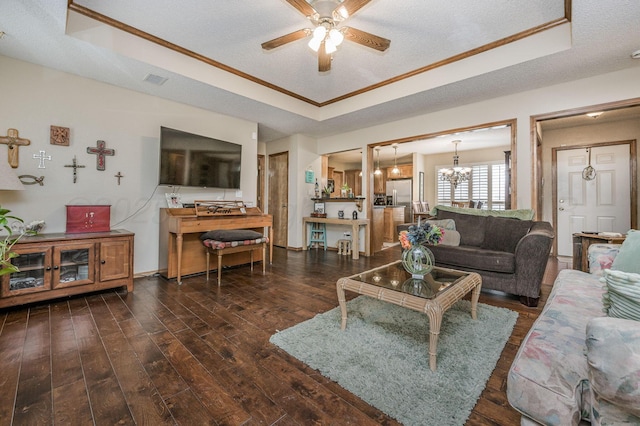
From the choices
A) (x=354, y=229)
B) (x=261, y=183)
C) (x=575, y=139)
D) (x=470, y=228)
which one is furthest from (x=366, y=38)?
(x=575, y=139)

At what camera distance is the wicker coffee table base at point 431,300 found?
152 centimetres

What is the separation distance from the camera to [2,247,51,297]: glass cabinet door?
2338 millimetres

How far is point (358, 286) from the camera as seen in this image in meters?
1.88

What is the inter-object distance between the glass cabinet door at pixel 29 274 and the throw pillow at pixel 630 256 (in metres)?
4.22

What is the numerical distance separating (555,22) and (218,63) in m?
3.50

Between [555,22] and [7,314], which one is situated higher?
[555,22]

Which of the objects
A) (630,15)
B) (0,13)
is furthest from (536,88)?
(0,13)

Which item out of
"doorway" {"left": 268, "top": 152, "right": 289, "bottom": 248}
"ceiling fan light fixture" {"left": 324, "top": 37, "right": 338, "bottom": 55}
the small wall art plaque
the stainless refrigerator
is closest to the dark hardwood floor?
the small wall art plaque

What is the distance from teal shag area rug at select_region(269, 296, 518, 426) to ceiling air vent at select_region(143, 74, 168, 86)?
3104 millimetres

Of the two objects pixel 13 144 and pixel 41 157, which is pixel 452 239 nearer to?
pixel 41 157

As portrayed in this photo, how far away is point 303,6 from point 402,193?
6.60 metres

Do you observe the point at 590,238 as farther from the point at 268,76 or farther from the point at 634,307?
the point at 268,76

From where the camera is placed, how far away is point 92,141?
3182 mm

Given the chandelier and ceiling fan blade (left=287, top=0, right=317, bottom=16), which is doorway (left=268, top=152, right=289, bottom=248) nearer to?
ceiling fan blade (left=287, top=0, right=317, bottom=16)
